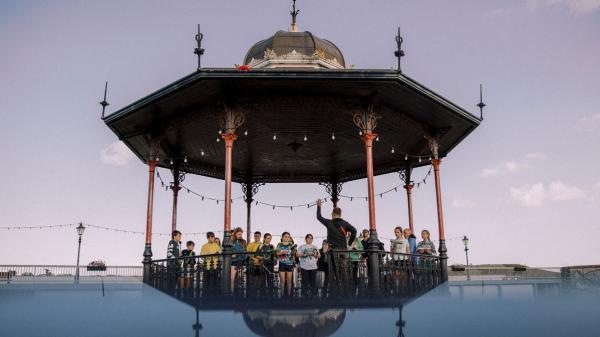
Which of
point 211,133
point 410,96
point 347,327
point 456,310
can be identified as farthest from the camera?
point 211,133

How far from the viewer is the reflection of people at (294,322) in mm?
9062

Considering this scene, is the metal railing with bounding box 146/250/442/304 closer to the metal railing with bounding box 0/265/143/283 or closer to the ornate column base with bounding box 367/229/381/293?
the ornate column base with bounding box 367/229/381/293

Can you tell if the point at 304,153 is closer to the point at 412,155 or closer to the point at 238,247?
the point at 412,155

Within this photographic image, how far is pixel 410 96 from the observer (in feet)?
47.2

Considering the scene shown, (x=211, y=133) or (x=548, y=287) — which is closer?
(x=211, y=133)

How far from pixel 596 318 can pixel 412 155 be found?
30.8ft

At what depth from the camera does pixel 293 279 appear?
12508 mm

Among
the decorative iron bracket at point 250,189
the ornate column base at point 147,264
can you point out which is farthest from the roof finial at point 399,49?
the decorative iron bracket at point 250,189

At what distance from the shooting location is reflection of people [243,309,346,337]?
9.06 metres

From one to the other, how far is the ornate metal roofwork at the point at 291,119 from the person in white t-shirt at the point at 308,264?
408 centimetres

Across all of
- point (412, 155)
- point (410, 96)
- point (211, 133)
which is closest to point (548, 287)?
point (412, 155)

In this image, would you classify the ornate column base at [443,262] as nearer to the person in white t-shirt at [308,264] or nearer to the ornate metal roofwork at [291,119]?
the ornate metal roofwork at [291,119]

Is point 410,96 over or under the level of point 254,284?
over

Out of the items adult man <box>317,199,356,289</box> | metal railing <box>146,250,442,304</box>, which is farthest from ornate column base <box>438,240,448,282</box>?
adult man <box>317,199,356,289</box>
